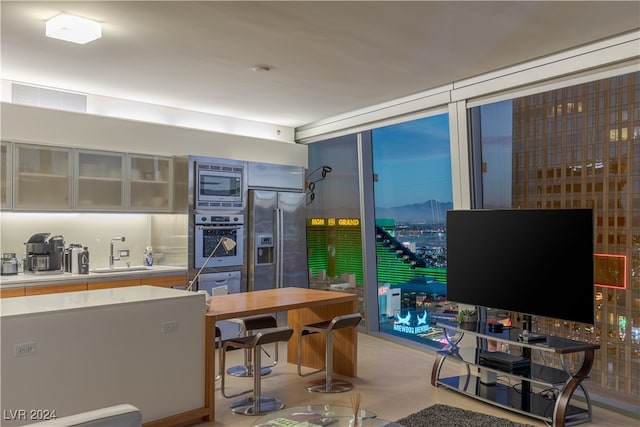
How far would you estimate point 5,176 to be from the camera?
487 centimetres

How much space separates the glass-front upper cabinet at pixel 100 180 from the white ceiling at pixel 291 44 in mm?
691

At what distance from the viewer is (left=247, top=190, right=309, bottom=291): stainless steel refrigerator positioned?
6.52 m

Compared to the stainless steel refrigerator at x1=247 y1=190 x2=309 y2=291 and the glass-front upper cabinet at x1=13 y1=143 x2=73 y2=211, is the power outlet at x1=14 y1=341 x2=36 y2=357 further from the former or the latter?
the stainless steel refrigerator at x1=247 y1=190 x2=309 y2=291

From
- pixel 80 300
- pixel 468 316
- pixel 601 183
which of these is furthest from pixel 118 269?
pixel 601 183

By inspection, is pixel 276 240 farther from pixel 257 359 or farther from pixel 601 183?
pixel 601 183

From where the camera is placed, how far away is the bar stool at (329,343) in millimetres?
4430

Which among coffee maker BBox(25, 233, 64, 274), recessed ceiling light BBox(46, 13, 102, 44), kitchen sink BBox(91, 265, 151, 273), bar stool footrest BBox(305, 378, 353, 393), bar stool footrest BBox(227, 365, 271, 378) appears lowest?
bar stool footrest BBox(305, 378, 353, 393)

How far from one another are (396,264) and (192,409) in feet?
11.6

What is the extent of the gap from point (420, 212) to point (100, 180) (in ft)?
11.5

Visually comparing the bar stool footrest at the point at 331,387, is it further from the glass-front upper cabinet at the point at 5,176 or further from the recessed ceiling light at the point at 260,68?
the glass-front upper cabinet at the point at 5,176

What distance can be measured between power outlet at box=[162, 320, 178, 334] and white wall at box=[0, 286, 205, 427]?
0.08ft

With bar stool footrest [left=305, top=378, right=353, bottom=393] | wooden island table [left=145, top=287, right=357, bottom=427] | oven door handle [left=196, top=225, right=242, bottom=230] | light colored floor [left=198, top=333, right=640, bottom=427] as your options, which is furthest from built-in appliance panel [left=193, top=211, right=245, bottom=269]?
bar stool footrest [left=305, top=378, right=353, bottom=393]

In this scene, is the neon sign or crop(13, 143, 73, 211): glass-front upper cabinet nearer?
crop(13, 143, 73, 211): glass-front upper cabinet

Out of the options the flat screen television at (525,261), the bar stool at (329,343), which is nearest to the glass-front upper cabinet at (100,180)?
the bar stool at (329,343)
